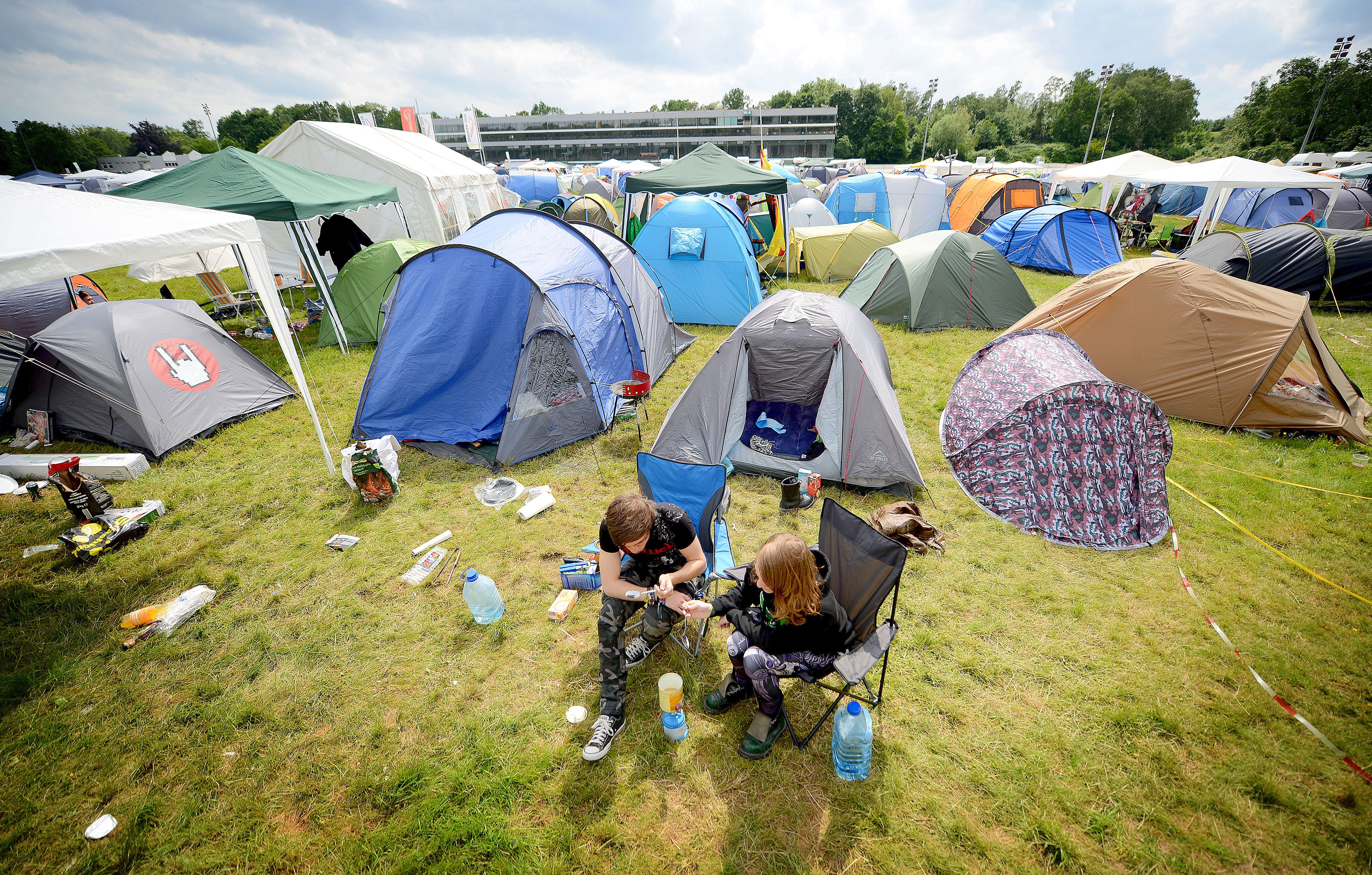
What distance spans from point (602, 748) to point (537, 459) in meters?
3.85

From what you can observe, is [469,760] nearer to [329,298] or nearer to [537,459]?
[537,459]

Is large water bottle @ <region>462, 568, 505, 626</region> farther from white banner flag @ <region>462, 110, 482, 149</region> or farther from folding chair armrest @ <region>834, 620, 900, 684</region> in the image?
white banner flag @ <region>462, 110, 482, 149</region>

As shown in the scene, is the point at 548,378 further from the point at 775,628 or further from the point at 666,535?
the point at 775,628

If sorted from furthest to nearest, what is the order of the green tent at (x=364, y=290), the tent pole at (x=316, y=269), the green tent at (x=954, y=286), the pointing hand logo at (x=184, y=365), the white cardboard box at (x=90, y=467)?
the green tent at (x=954, y=286) → the green tent at (x=364, y=290) → the tent pole at (x=316, y=269) → the pointing hand logo at (x=184, y=365) → the white cardboard box at (x=90, y=467)

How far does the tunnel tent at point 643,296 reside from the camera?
7.88 metres

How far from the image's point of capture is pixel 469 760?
333 cm

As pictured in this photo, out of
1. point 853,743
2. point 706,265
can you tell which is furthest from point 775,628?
point 706,265

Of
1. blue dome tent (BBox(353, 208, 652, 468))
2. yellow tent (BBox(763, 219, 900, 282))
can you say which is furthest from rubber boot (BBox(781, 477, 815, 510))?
yellow tent (BBox(763, 219, 900, 282))

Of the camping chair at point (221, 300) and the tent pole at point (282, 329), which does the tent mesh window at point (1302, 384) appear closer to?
the tent pole at point (282, 329)

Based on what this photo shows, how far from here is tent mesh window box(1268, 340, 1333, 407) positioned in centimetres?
655

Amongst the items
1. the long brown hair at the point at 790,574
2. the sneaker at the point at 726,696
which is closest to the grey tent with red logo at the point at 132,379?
the sneaker at the point at 726,696

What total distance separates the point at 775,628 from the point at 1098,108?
65347 millimetres

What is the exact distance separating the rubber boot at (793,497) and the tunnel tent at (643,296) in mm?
2912

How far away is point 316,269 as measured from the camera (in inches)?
369
